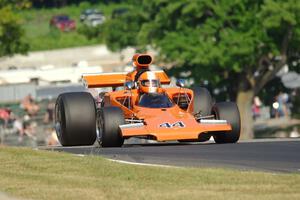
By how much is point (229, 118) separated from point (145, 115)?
1.39m

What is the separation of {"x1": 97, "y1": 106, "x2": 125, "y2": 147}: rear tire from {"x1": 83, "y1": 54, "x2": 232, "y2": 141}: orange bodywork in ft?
0.79

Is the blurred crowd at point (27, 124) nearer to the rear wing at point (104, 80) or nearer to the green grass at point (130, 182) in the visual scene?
the rear wing at point (104, 80)

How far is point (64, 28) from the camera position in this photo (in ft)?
318

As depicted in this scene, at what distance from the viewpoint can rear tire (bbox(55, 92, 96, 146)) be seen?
20.8 meters

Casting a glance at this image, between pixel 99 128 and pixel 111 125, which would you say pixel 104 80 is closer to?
pixel 99 128

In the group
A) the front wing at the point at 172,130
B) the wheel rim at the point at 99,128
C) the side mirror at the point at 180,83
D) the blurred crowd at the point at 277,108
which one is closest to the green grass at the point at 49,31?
the blurred crowd at the point at 277,108

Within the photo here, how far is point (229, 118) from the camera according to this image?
68.0 ft

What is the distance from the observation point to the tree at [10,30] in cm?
5272

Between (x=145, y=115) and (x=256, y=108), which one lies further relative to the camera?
(x=256, y=108)

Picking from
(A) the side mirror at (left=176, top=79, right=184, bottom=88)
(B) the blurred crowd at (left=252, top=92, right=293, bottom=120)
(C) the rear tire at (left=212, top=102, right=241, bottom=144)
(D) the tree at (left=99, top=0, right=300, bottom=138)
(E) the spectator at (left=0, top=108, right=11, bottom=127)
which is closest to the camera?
(C) the rear tire at (left=212, top=102, right=241, bottom=144)

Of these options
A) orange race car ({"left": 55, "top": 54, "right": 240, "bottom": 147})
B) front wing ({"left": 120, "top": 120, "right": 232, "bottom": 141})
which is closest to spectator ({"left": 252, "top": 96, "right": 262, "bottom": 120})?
orange race car ({"left": 55, "top": 54, "right": 240, "bottom": 147})

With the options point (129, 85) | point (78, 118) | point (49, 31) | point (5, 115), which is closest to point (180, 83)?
point (129, 85)

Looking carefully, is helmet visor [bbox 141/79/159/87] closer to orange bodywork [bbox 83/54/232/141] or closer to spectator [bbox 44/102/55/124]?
orange bodywork [bbox 83/54/232/141]

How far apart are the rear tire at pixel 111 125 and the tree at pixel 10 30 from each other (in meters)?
32.6
